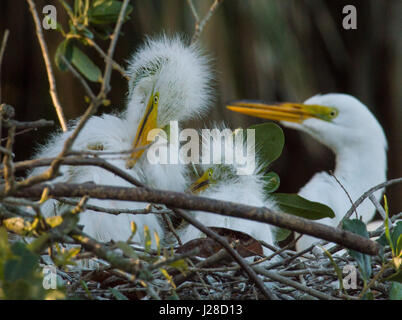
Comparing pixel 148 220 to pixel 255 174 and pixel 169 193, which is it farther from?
pixel 169 193

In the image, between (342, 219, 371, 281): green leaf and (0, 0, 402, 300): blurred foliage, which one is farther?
(0, 0, 402, 300): blurred foliage

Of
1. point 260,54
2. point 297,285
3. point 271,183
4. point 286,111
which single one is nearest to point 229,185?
point 271,183

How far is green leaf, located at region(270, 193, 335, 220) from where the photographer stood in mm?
797

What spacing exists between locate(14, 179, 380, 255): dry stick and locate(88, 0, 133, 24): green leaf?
0.49ft

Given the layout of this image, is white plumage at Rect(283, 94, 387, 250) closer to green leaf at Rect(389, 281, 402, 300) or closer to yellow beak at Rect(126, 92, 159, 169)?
yellow beak at Rect(126, 92, 159, 169)

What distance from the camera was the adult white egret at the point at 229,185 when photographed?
34.0 inches

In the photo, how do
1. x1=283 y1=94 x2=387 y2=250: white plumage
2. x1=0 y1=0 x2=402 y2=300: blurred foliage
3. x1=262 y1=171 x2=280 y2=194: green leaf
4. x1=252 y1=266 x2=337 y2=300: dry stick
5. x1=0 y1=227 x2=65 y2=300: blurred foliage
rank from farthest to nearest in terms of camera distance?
x1=0 y1=0 x2=402 y2=300: blurred foliage < x1=283 y1=94 x2=387 y2=250: white plumage < x1=262 y1=171 x2=280 y2=194: green leaf < x1=252 y1=266 x2=337 y2=300: dry stick < x1=0 y1=227 x2=65 y2=300: blurred foliage

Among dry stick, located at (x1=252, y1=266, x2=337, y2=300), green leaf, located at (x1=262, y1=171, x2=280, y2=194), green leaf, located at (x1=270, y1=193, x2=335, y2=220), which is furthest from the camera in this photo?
green leaf, located at (x1=262, y1=171, x2=280, y2=194)

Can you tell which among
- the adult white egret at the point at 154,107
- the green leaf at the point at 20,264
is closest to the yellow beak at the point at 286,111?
the adult white egret at the point at 154,107

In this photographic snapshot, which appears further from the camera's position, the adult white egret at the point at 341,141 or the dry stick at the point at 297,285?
the adult white egret at the point at 341,141

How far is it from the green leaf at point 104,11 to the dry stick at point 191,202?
15cm

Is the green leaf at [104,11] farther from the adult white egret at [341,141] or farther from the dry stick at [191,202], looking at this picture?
the adult white egret at [341,141]

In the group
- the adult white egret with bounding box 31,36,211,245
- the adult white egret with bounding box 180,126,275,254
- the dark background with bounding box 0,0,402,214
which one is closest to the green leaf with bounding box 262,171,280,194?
the adult white egret with bounding box 180,126,275,254

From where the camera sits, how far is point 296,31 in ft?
6.86
